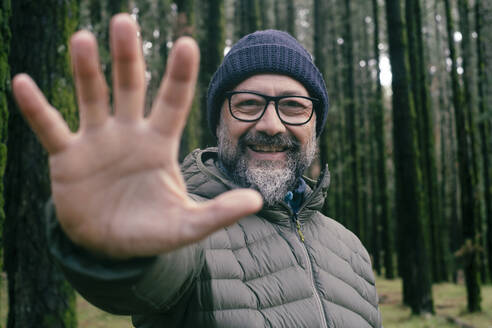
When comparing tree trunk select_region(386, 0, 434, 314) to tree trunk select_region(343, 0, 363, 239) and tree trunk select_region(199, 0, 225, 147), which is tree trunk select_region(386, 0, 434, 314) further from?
tree trunk select_region(343, 0, 363, 239)

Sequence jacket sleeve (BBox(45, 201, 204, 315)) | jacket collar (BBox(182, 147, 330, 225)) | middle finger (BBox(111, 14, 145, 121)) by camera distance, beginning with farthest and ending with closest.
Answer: jacket collar (BBox(182, 147, 330, 225)) → jacket sleeve (BBox(45, 201, 204, 315)) → middle finger (BBox(111, 14, 145, 121))

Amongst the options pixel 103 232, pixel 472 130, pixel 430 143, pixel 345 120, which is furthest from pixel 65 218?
pixel 345 120

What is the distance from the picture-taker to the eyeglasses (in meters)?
2.34

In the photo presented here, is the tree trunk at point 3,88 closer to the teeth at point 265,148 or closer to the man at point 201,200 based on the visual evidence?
the man at point 201,200

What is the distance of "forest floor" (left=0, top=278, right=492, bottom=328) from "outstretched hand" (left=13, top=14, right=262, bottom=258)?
282 inches

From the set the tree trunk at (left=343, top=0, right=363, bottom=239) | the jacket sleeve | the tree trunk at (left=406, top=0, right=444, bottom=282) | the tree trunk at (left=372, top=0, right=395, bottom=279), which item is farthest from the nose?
the tree trunk at (left=343, top=0, right=363, bottom=239)

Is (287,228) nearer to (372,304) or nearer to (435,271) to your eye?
(372,304)

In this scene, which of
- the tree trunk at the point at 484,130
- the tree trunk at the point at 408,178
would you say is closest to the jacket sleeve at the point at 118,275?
the tree trunk at the point at 408,178

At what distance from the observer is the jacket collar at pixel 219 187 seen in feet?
7.09

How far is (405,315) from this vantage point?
10.1 m

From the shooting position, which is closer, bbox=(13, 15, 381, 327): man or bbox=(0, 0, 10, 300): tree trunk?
bbox=(13, 15, 381, 327): man

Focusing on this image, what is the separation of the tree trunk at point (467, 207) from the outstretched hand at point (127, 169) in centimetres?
1143

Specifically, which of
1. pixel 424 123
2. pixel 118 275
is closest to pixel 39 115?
pixel 118 275

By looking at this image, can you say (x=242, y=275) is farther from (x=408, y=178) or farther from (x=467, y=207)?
(x=467, y=207)
